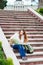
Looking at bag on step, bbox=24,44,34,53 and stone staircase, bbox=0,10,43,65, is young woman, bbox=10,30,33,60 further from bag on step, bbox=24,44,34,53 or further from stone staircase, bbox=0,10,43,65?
stone staircase, bbox=0,10,43,65

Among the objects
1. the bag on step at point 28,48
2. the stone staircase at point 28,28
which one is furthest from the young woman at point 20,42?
the stone staircase at point 28,28

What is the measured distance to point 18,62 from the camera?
9.69 m

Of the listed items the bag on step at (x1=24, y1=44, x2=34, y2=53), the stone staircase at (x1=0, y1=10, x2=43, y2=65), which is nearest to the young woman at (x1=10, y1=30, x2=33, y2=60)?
the bag on step at (x1=24, y1=44, x2=34, y2=53)

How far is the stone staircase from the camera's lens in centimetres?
1071

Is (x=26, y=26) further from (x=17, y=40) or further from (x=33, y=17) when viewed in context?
(x=17, y=40)

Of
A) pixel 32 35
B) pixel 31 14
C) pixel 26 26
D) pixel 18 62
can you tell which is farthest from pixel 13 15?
pixel 18 62

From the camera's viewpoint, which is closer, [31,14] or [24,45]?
[24,45]

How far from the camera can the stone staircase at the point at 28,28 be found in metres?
10.7

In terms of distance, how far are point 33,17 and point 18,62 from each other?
21.3 ft

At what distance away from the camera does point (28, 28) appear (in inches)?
538

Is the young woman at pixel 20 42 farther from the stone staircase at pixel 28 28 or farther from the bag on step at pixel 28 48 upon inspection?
the stone staircase at pixel 28 28

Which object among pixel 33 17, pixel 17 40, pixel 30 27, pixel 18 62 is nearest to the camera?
pixel 18 62

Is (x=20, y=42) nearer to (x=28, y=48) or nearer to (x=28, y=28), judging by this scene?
(x=28, y=48)

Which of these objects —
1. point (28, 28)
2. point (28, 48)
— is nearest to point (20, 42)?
point (28, 48)
